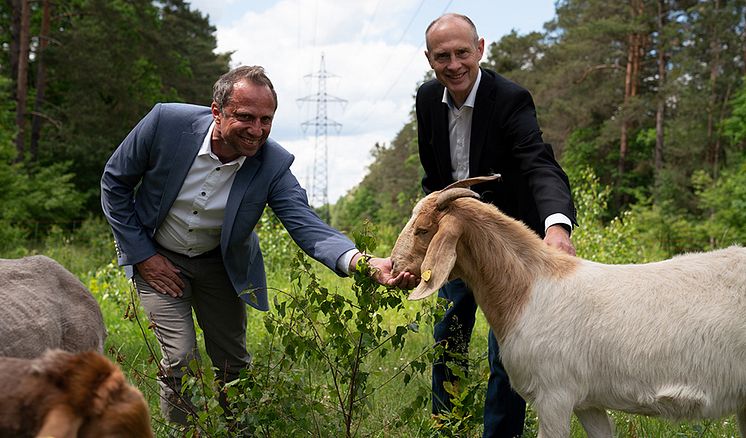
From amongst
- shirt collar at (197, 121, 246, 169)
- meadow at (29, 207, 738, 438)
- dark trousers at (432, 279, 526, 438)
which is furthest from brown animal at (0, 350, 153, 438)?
dark trousers at (432, 279, 526, 438)

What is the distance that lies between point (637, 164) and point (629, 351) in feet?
110

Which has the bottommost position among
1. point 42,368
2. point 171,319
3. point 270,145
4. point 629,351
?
point 171,319

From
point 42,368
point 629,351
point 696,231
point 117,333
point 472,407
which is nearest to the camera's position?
point 42,368

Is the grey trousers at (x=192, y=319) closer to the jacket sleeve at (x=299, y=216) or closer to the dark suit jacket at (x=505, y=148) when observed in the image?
the jacket sleeve at (x=299, y=216)

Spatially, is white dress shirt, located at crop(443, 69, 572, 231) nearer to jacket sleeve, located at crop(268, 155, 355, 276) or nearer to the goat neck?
the goat neck

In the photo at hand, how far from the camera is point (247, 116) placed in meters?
4.35

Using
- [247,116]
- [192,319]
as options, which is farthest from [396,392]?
[247,116]

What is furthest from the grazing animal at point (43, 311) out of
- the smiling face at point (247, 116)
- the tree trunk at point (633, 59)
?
the tree trunk at point (633, 59)

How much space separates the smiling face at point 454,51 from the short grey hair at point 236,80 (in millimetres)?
984

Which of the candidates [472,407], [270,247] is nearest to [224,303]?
[472,407]

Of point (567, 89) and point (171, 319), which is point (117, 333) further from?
point (567, 89)

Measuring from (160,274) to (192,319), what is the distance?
38 centimetres

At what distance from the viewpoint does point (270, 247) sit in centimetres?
1289

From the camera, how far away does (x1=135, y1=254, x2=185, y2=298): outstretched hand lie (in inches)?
185
